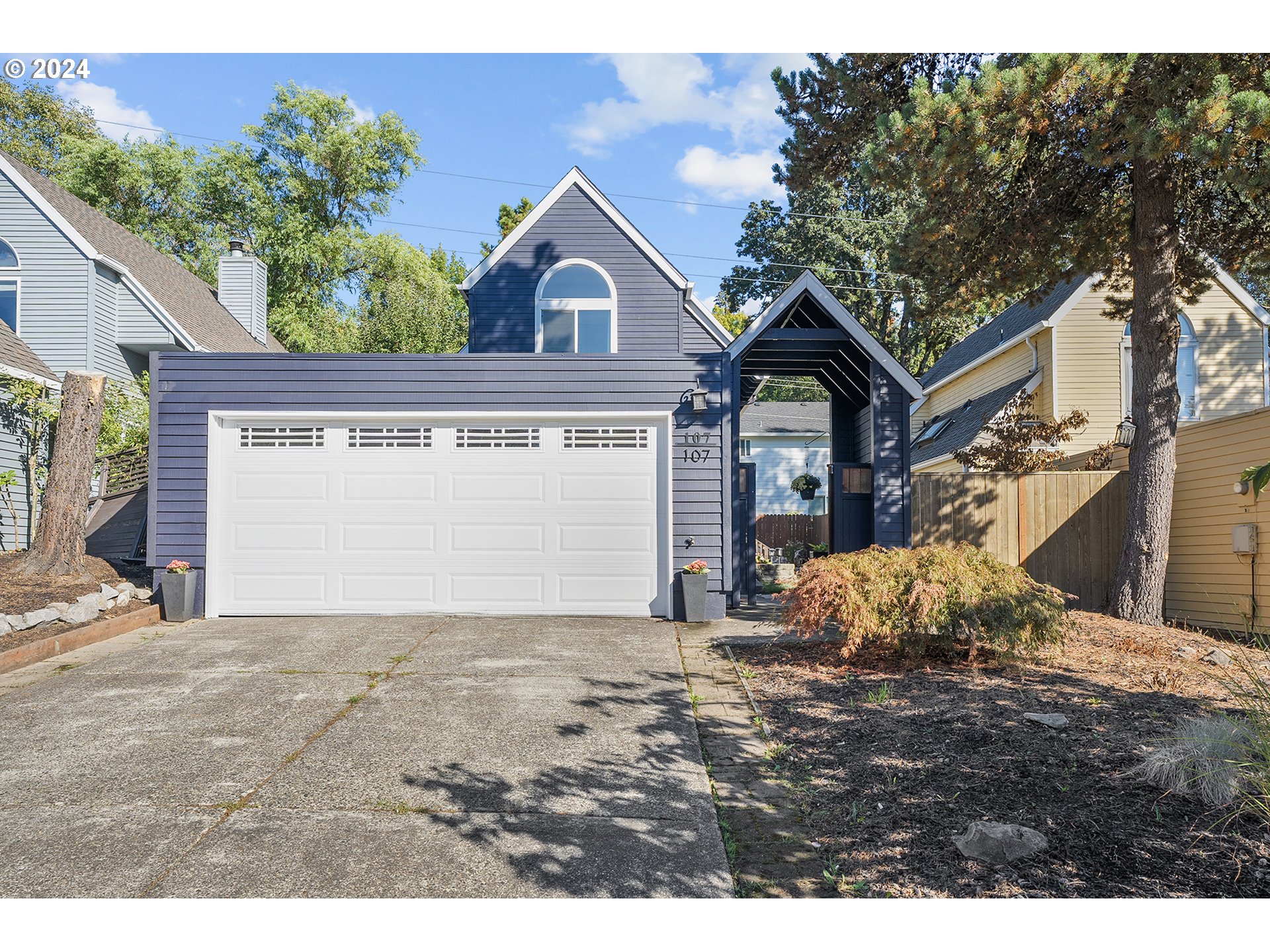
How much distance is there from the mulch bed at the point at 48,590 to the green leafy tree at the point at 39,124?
71.3ft

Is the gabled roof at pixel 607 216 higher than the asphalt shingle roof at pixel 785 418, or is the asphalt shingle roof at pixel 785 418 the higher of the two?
the gabled roof at pixel 607 216

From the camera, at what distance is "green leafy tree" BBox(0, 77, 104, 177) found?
25.9 m

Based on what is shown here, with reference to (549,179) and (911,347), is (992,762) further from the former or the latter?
(911,347)

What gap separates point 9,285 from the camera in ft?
50.4

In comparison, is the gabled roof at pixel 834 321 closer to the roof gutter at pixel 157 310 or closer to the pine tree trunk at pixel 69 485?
the pine tree trunk at pixel 69 485

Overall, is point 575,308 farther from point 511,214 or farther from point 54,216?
point 511,214

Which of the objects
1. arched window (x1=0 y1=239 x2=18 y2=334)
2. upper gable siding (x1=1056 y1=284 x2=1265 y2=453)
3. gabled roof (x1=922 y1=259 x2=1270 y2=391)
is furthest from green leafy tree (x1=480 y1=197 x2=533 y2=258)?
upper gable siding (x1=1056 y1=284 x2=1265 y2=453)

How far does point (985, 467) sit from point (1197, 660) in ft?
26.4

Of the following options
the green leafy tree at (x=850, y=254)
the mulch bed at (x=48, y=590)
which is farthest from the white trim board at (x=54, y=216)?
the green leafy tree at (x=850, y=254)

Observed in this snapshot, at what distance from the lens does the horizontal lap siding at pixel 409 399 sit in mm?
9281

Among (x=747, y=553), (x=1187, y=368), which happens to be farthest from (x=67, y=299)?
(x=1187, y=368)

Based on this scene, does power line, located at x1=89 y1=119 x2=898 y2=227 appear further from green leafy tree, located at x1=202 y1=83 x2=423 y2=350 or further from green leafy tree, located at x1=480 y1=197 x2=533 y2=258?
green leafy tree, located at x1=202 y1=83 x2=423 y2=350

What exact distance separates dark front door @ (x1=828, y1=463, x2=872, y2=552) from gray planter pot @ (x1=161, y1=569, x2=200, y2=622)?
821 centimetres

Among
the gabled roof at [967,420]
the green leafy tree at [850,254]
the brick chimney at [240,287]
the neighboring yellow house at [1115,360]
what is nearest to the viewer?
the neighboring yellow house at [1115,360]
